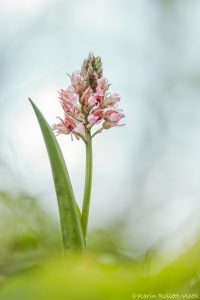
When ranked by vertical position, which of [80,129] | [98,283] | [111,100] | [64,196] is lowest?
[98,283]

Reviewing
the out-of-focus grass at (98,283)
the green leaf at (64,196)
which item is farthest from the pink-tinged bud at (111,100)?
the out-of-focus grass at (98,283)

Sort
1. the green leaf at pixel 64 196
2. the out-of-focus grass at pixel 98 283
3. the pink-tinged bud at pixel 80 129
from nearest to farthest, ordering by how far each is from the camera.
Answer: the out-of-focus grass at pixel 98 283
the green leaf at pixel 64 196
the pink-tinged bud at pixel 80 129

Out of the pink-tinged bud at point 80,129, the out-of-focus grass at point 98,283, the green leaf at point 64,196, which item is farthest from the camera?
the pink-tinged bud at point 80,129

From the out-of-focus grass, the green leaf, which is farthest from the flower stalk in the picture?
the out-of-focus grass

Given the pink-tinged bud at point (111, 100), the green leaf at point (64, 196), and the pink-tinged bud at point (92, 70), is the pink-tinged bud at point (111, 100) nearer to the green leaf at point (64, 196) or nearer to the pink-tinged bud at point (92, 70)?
the pink-tinged bud at point (92, 70)

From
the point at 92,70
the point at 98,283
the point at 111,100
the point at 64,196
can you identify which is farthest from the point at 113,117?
the point at 98,283

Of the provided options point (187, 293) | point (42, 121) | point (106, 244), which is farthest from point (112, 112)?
point (187, 293)

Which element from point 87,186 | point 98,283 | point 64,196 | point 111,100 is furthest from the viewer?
point 111,100

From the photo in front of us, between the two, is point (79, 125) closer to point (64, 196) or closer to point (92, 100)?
point (92, 100)
